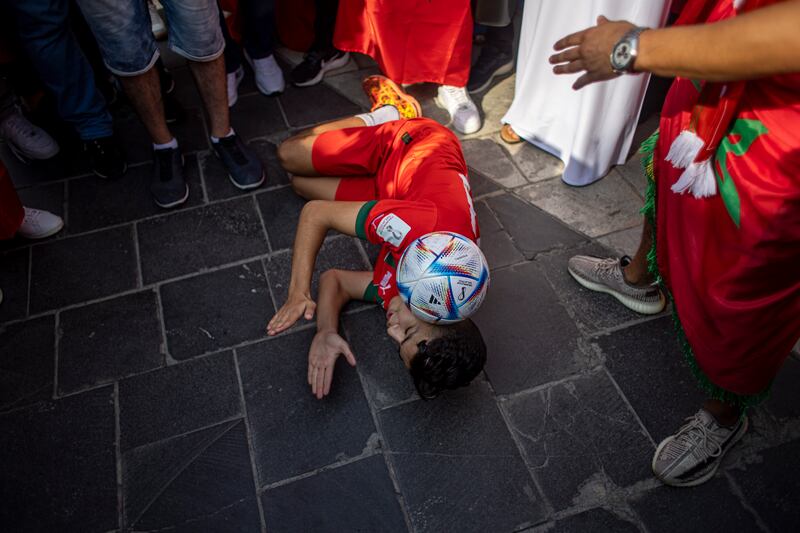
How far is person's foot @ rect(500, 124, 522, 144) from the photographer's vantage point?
339cm

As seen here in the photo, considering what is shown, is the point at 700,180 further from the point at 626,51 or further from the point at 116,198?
the point at 116,198

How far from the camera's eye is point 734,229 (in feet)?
5.19

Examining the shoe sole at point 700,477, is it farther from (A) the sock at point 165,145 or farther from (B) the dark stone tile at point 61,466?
(A) the sock at point 165,145

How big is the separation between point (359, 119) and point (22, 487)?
2227 mm

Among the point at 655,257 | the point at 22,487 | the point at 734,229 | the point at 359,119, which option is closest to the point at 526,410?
the point at 655,257

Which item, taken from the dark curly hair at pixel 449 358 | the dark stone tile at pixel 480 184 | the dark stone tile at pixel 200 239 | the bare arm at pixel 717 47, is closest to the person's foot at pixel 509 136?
the dark stone tile at pixel 480 184

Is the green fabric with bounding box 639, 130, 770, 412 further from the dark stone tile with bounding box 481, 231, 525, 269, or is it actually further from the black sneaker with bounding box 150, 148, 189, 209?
the black sneaker with bounding box 150, 148, 189, 209

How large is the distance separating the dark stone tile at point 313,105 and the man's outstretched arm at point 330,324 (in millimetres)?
1397

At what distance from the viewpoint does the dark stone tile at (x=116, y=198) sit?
3055 millimetres

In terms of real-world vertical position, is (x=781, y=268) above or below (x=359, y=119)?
above

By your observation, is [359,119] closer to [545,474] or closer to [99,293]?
[99,293]

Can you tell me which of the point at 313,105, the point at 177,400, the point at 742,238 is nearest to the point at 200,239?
the point at 177,400

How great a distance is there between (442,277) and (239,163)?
177cm

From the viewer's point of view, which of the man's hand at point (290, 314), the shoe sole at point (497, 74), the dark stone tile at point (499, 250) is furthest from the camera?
the shoe sole at point (497, 74)
